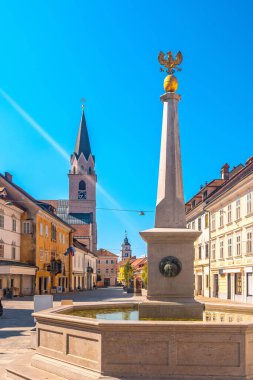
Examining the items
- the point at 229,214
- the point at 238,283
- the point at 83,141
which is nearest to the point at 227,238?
the point at 229,214

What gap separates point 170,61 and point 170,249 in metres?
4.65

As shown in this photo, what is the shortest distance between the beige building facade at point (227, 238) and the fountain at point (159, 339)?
2293 cm

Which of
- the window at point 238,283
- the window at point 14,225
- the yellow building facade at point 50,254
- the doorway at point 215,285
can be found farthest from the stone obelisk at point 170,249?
the yellow building facade at point 50,254

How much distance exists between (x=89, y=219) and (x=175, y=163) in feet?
327

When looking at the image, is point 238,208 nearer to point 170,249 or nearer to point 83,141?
point 170,249

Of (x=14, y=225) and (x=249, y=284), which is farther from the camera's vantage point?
(x=14, y=225)

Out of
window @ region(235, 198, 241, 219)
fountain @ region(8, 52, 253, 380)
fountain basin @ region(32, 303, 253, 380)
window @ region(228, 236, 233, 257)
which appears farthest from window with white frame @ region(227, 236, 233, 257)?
fountain basin @ region(32, 303, 253, 380)

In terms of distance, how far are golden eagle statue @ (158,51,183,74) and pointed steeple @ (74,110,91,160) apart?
106 m

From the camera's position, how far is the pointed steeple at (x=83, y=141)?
385 ft

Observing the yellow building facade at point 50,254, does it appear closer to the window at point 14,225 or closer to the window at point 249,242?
the window at point 14,225

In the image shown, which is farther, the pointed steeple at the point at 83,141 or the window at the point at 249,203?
the pointed steeple at the point at 83,141

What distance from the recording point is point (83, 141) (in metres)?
118

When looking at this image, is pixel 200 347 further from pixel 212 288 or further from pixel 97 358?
pixel 212 288

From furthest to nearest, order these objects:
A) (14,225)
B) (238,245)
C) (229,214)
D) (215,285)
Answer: (14,225) → (215,285) → (229,214) → (238,245)
